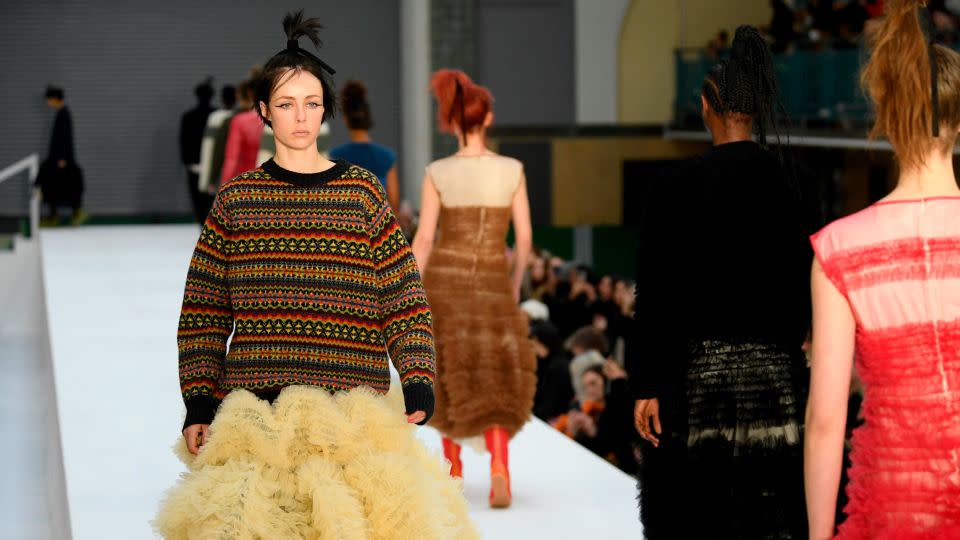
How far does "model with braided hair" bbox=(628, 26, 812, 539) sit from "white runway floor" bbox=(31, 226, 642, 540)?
1.90m

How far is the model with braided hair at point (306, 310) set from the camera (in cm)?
287

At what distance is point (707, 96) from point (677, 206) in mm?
237

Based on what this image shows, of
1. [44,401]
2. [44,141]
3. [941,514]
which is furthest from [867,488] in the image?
[44,141]

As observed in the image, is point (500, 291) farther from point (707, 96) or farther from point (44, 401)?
point (44, 401)

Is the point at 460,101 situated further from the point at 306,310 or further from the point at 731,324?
the point at 306,310

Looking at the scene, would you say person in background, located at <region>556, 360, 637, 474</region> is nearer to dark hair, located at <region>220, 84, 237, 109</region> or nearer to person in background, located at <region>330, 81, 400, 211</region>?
person in background, located at <region>330, 81, 400, 211</region>

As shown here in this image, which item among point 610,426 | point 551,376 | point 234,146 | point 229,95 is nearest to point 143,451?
point 610,426

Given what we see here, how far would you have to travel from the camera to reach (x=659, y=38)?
72.8ft

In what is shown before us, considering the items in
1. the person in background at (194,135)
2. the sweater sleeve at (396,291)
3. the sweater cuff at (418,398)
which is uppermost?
the sweater sleeve at (396,291)

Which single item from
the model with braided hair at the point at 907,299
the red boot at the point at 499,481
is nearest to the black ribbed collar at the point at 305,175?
the model with braided hair at the point at 907,299

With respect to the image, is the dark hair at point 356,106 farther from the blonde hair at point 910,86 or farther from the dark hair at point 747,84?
the blonde hair at point 910,86

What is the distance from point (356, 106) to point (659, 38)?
632 inches

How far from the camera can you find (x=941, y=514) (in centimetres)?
222

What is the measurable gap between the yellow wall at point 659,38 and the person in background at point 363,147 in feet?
50.9
